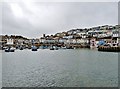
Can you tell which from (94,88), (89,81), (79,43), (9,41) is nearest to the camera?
(94,88)

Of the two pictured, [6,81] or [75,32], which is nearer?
[6,81]

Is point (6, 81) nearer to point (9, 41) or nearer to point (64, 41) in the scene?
point (9, 41)

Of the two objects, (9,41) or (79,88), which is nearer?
(79,88)

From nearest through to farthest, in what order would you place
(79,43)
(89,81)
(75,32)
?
1. (89,81)
2. (79,43)
3. (75,32)

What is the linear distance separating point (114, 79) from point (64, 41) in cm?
10231

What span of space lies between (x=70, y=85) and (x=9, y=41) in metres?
88.9

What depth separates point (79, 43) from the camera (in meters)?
110

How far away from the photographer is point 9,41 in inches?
3866

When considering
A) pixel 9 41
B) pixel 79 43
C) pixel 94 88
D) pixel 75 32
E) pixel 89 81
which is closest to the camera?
pixel 94 88

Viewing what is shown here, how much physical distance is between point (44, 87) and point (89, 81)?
111 inches

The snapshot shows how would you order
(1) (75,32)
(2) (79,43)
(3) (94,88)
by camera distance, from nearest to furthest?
1. (3) (94,88)
2. (2) (79,43)
3. (1) (75,32)

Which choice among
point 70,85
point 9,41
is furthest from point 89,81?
A: point 9,41

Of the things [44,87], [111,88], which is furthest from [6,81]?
[111,88]

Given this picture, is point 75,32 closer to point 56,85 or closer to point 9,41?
point 9,41
